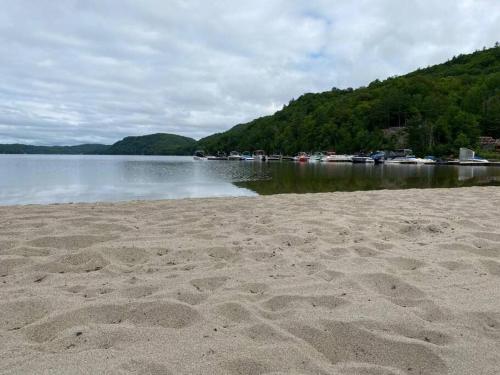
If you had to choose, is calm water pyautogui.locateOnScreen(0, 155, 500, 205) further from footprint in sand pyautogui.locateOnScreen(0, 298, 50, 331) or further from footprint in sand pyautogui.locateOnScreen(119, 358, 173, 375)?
footprint in sand pyautogui.locateOnScreen(119, 358, 173, 375)

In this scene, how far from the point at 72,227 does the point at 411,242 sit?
6309mm

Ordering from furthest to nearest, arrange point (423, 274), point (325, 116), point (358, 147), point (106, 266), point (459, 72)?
point (459, 72) → point (325, 116) → point (358, 147) → point (106, 266) → point (423, 274)

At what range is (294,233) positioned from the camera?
698cm

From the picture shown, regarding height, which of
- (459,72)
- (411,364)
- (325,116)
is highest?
(459,72)

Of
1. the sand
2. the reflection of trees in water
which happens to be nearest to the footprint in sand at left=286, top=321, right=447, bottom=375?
the sand

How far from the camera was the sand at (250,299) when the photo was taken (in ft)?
9.35

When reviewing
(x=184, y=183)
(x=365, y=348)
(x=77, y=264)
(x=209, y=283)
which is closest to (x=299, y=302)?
(x=365, y=348)

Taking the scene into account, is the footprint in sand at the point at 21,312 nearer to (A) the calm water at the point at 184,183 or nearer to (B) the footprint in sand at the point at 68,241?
(B) the footprint in sand at the point at 68,241

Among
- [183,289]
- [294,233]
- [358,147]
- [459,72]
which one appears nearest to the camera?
[183,289]

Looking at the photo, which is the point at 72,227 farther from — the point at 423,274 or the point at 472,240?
the point at 472,240

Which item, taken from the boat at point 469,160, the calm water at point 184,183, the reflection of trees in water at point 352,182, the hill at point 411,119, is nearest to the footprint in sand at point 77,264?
the calm water at point 184,183

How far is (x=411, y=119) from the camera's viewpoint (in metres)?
128

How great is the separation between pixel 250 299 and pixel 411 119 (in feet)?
452

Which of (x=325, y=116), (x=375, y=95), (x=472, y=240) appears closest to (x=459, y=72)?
(x=375, y=95)
